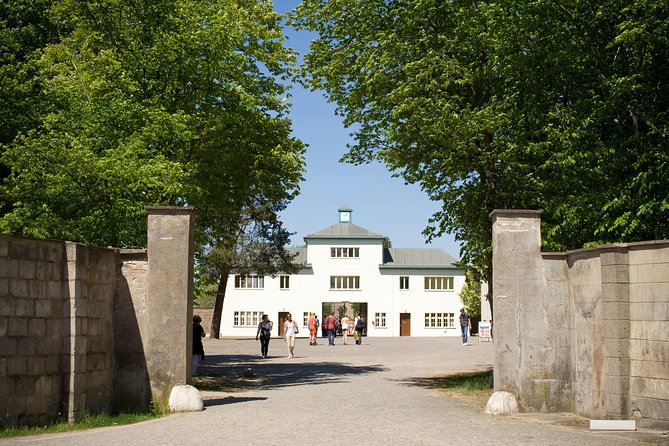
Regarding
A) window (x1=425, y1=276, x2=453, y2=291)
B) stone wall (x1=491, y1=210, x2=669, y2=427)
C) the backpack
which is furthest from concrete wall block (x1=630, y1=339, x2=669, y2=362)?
window (x1=425, y1=276, x2=453, y2=291)

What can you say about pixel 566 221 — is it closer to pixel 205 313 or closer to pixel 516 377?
pixel 516 377

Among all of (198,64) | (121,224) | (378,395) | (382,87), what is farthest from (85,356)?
(382,87)

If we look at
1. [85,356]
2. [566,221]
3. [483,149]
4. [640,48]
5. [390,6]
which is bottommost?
[85,356]

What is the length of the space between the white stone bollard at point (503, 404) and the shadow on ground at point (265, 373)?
23.9ft

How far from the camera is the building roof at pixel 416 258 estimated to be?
76.4m

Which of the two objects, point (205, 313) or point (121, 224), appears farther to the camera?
point (205, 313)

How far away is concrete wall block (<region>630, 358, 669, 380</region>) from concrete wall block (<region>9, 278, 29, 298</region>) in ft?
30.8

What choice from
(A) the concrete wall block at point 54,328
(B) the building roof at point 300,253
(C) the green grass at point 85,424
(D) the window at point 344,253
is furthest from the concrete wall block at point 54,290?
(B) the building roof at point 300,253

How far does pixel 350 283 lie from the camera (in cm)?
7612

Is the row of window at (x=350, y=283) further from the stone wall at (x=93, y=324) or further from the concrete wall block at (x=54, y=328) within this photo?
the concrete wall block at (x=54, y=328)

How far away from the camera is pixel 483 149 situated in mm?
20562

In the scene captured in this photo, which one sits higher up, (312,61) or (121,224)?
(312,61)

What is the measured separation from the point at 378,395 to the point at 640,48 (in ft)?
31.2

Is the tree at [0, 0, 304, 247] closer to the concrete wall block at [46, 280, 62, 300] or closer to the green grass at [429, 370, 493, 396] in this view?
the concrete wall block at [46, 280, 62, 300]
